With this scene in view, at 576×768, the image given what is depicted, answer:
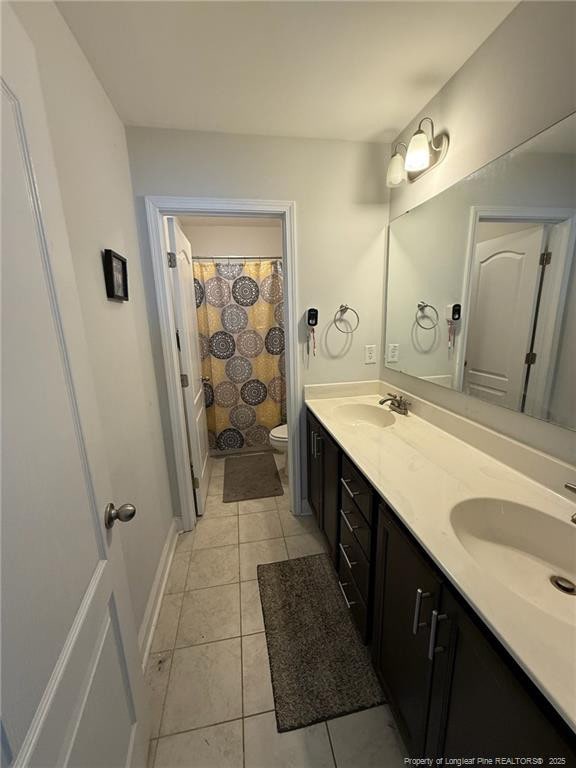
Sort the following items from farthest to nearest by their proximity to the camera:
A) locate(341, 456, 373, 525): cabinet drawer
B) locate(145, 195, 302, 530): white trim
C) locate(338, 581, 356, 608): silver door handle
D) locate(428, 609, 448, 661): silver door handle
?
locate(145, 195, 302, 530): white trim
locate(338, 581, 356, 608): silver door handle
locate(341, 456, 373, 525): cabinet drawer
locate(428, 609, 448, 661): silver door handle

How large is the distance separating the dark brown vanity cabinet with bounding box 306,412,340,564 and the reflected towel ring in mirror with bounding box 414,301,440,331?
0.81 meters

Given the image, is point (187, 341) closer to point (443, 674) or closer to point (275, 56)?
point (275, 56)

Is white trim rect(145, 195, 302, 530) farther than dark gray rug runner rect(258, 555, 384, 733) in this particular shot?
Yes

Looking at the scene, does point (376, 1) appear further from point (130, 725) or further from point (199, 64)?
point (130, 725)

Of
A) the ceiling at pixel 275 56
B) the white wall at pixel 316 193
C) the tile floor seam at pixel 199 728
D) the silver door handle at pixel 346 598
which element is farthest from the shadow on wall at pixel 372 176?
the tile floor seam at pixel 199 728

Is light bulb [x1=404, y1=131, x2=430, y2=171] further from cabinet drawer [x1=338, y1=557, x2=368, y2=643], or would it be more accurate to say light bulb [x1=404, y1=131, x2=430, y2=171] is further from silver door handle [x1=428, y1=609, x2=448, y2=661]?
cabinet drawer [x1=338, y1=557, x2=368, y2=643]

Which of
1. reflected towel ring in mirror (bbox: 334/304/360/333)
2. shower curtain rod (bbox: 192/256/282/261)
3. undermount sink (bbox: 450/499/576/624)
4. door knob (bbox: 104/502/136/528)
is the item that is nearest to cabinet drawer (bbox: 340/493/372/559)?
undermount sink (bbox: 450/499/576/624)

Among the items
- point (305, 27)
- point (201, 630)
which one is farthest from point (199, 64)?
point (201, 630)

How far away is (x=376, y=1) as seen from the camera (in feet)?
3.28

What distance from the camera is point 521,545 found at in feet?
3.02

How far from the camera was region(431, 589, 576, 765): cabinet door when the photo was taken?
50 centimetres

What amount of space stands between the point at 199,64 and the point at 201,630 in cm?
248

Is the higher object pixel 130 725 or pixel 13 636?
pixel 13 636

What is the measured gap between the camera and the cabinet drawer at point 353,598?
126cm
